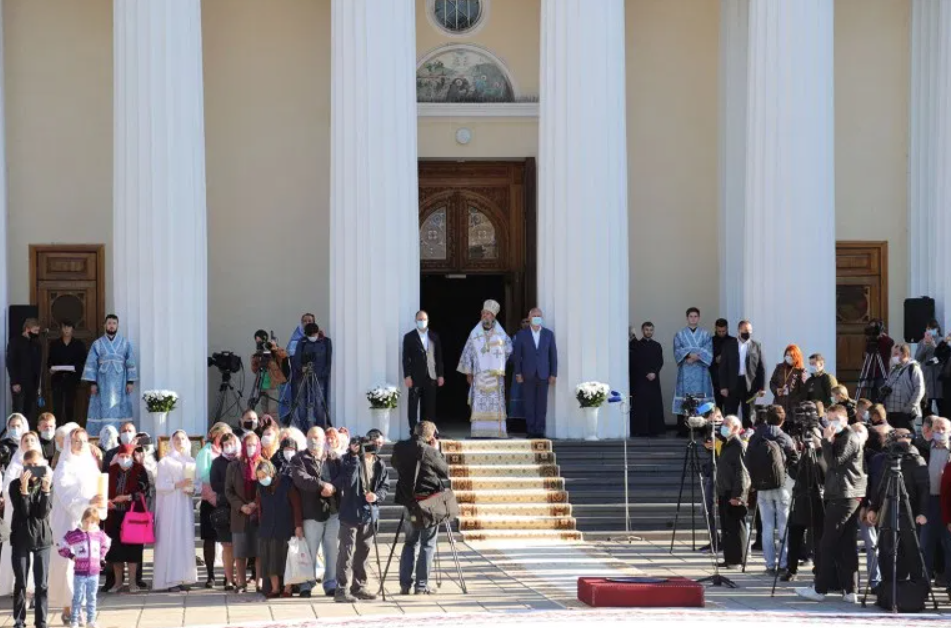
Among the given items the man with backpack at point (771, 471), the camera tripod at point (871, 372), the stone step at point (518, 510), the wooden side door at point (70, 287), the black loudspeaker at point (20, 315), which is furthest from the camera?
the wooden side door at point (70, 287)

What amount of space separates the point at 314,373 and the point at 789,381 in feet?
20.3

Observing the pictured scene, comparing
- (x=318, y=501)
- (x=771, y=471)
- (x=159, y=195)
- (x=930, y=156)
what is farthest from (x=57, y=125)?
(x=771, y=471)

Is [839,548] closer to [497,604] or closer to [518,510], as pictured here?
[497,604]

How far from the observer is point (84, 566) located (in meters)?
16.6

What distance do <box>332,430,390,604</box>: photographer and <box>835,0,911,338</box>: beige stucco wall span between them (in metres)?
13.2

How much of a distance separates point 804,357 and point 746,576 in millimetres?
6850

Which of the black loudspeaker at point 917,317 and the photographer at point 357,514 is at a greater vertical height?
the black loudspeaker at point 917,317

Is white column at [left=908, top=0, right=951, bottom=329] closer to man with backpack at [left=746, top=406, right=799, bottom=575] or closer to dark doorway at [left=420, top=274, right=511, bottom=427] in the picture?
dark doorway at [left=420, top=274, right=511, bottom=427]

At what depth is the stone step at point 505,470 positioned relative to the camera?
24016 mm

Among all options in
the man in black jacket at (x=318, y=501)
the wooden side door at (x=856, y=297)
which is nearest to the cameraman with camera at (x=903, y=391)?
the wooden side door at (x=856, y=297)

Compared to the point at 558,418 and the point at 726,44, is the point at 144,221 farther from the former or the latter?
the point at 726,44

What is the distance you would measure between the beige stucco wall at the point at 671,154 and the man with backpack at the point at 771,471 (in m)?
10.00

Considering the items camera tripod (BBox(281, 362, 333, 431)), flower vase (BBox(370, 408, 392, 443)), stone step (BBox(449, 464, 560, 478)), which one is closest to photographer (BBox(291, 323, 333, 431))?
camera tripod (BBox(281, 362, 333, 431))

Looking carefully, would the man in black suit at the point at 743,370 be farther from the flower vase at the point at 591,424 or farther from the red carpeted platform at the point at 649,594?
the red carpeted platform at the point at 649,594
